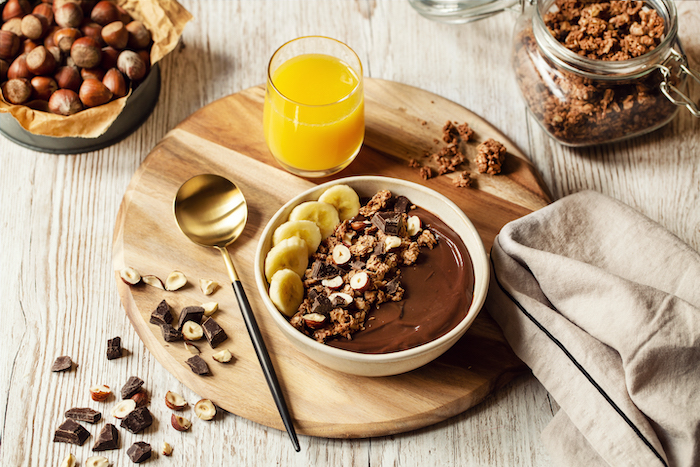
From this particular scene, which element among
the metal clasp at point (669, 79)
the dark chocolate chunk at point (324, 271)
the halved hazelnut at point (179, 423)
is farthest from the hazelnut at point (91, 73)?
the metal clasp at point (669, 79)

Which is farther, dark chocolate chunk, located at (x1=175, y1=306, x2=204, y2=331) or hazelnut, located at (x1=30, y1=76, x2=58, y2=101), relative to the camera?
hazelnut, located at (x1=30, y1=76, x2=58, y2=101)

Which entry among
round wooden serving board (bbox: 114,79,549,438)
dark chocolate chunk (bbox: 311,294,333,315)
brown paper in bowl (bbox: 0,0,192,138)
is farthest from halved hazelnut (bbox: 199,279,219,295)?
brown paper in bowl (bbox: 0,0,192,138)

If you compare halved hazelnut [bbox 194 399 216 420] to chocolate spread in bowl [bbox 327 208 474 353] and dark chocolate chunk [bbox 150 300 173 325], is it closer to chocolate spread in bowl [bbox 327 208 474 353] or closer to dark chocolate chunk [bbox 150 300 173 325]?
dark chocolate chunk [bbox 150 300 173 325]

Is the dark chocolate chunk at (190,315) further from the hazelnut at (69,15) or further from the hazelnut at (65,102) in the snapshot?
the hazelnut at (69,15)

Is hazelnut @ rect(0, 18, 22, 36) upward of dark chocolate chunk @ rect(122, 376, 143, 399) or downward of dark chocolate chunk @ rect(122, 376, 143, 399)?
upward

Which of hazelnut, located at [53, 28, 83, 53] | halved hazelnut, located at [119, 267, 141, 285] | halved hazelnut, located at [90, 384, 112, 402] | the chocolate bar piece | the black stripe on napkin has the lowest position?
halved hazelnut, located at [90, 384, 112, 402]
